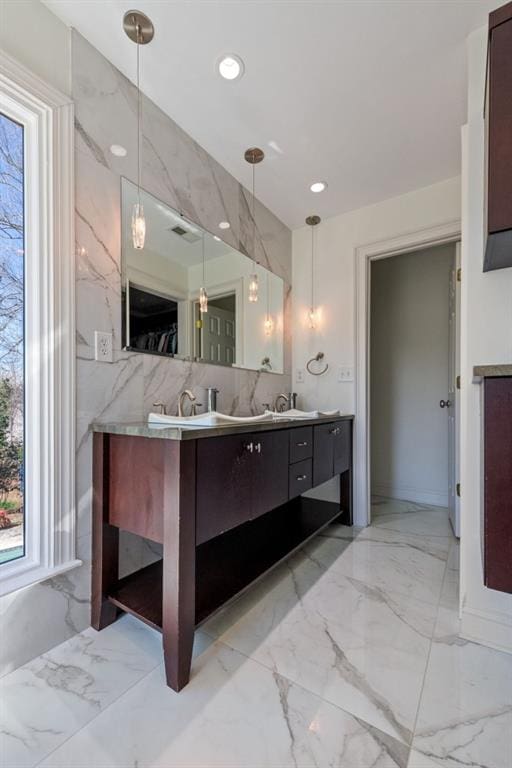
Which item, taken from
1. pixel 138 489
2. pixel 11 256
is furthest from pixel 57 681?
pixel 11 256

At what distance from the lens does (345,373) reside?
2.65 metres

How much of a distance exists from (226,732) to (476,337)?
156 cm

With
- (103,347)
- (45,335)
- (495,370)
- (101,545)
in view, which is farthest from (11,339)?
(495,370)

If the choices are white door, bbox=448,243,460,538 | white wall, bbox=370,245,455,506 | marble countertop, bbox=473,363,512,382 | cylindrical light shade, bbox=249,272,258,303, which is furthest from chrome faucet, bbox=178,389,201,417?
white wall, bbox=370,245,455,506

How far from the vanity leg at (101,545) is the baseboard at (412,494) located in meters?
2.64

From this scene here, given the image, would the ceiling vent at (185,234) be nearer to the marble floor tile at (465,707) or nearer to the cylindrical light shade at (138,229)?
the cylindrical light shade at (138,229)

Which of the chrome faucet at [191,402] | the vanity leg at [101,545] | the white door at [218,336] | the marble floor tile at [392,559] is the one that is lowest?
the marble floor tile at [392,559]

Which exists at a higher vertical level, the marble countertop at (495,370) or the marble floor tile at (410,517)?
the marble countertop at (495,370)

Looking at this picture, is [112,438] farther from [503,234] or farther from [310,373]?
[310,373]

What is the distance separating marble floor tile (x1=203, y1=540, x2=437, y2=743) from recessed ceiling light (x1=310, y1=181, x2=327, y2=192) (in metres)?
2.45

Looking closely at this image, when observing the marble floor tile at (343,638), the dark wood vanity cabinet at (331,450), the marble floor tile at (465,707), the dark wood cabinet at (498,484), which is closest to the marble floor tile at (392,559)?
the marble floor tile at (343,638)

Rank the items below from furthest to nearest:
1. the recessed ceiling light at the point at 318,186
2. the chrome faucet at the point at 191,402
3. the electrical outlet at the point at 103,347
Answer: the recessed ceiling light at the point at 318,186
the chrome faucet at the point at 191,402
the electrical outlet at the point at 103,347

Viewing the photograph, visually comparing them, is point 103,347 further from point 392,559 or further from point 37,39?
point 392,559

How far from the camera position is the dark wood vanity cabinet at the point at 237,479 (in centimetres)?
117
